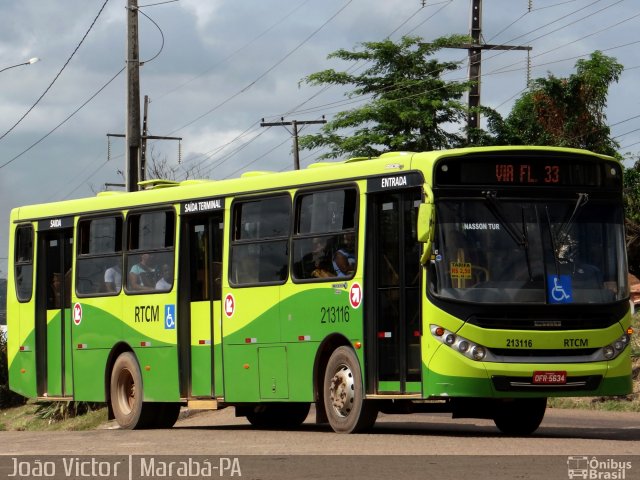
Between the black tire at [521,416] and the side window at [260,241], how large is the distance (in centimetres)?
307

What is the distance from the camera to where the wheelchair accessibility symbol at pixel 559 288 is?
1669cm

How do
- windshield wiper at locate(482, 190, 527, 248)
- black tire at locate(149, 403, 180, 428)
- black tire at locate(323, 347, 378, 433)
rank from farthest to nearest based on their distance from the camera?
black tire at locate(149, 403, 180, 428) → black tire at locate(323, 347, 378, 433) → windshield wiper at locate(482, 190, 527, 248)

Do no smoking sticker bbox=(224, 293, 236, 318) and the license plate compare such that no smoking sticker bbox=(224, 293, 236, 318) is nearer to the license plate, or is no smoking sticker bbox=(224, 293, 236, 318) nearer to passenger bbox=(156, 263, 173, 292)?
passenger bbox=(156, 263, 173, 292)

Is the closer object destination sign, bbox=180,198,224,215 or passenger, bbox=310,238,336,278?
passenger, bbox=310,238,336,278

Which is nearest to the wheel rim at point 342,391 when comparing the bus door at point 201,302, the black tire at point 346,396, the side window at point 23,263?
the black tire at point 346,396

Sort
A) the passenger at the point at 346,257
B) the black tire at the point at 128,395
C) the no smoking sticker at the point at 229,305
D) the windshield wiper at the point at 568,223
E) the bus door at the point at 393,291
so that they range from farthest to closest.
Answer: the black tire at the point at 128,395, the no smoking sticker at the point at 229,305, the passenger at the point at 346,257, the bus door at the point at 393,291, the windshield wiper at the point at 568,223

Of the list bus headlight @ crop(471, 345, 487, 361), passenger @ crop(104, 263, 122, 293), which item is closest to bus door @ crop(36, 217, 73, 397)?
passenger @ crop(104, 263, 122, 293)

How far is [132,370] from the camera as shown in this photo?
22.2m

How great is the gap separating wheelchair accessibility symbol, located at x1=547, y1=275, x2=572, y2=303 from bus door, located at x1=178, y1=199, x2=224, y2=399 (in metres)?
5.27

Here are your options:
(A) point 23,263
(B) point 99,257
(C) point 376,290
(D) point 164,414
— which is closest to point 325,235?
(C) point 376,290

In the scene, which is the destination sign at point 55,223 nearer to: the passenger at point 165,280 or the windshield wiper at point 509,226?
the passenger at point 165,280

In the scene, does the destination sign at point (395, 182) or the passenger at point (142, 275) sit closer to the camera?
the destination sign at point (395, 182)

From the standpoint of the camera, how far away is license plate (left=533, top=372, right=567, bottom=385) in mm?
16500

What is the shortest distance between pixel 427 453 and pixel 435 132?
3386 centimetres
